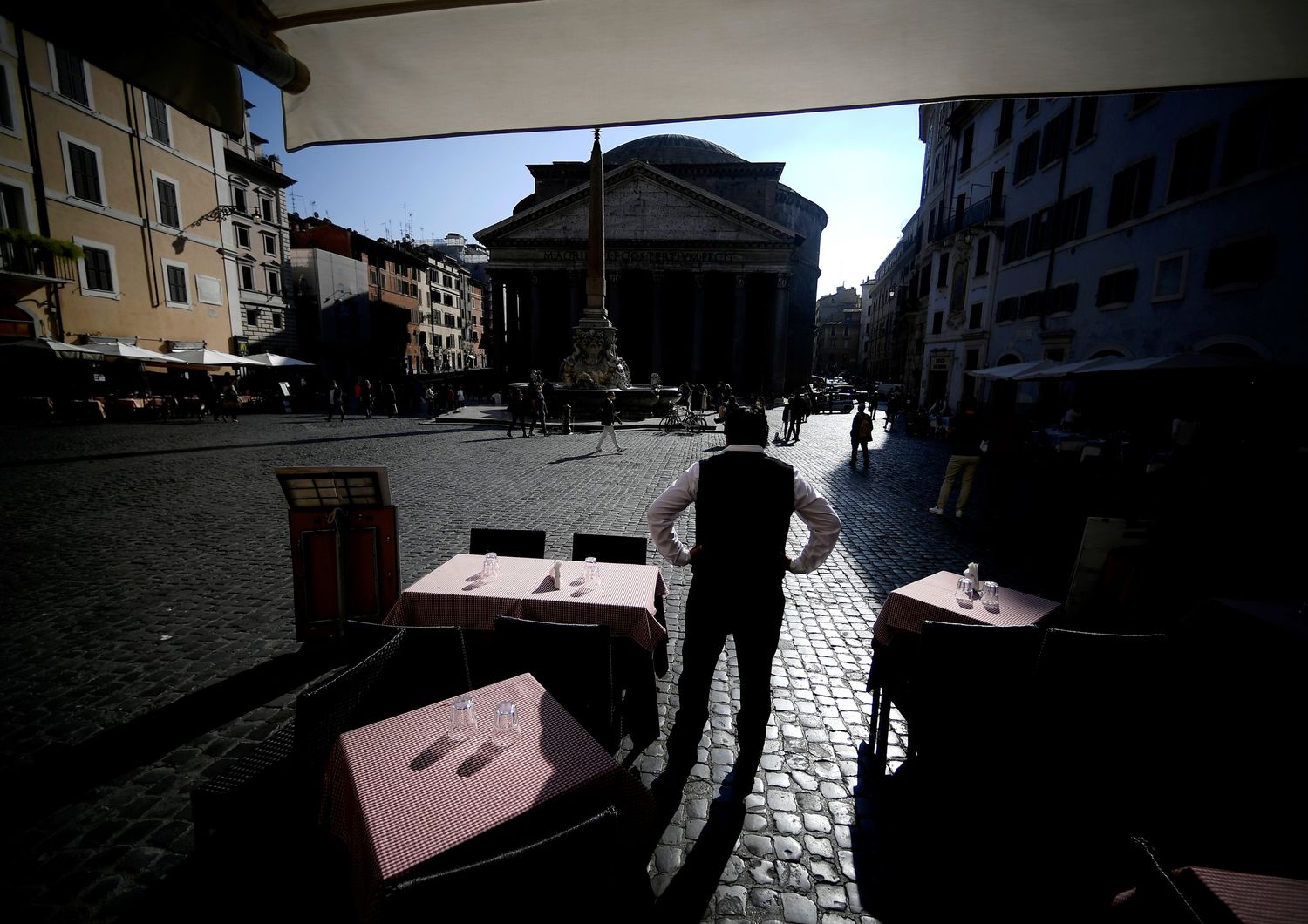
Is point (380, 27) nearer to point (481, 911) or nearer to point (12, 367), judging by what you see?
point (481, 911)

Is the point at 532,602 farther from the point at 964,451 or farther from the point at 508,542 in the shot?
the point at 964,451

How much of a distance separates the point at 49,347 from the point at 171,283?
748 cm

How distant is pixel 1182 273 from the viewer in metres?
13.8

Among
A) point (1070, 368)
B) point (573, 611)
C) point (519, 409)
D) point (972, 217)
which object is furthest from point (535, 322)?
point (573, 611)

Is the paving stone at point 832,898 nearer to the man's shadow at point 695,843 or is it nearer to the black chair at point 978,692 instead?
the man's shadow at point 695,843

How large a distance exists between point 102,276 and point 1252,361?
3308 cm

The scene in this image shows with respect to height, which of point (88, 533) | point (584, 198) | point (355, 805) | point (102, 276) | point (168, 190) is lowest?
point (88, 533)

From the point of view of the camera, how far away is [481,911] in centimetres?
130

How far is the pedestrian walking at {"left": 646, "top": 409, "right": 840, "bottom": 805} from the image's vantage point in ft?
9.20

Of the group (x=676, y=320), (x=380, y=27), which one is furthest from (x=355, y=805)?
(x=676, y=320)

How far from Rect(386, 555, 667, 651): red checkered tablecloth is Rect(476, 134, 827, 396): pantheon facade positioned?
33.3 metres

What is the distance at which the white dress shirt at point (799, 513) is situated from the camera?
9.73ft

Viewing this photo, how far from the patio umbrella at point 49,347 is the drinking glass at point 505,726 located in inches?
923

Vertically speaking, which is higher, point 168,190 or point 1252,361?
point 168,190
